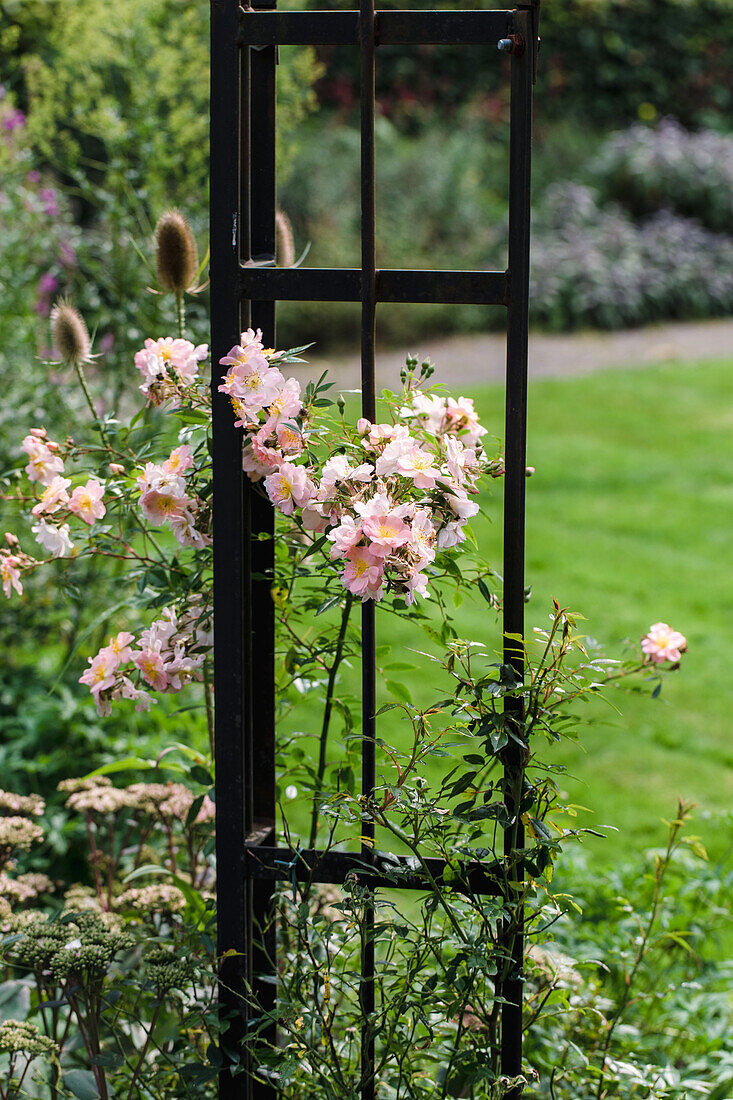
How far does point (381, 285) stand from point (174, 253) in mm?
508

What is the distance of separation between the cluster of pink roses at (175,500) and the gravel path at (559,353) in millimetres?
4627

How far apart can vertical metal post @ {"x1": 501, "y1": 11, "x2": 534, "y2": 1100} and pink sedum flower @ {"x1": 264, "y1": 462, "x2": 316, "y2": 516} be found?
9.6 inches

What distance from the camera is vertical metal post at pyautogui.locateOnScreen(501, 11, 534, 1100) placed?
139cm

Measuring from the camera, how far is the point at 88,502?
66.0 inches

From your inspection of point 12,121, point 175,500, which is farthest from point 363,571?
point 12,121

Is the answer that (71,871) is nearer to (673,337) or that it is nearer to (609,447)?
(609,447)

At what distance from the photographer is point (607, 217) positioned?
823 centimetres

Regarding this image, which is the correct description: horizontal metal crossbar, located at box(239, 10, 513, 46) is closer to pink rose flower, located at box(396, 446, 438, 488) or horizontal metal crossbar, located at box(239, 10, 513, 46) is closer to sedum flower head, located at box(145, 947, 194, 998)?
pink rose flower, located at box(396, 446, 438, 488)

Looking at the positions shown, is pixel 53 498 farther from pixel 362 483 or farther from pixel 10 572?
pixel 362 483

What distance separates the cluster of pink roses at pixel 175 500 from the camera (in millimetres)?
1586

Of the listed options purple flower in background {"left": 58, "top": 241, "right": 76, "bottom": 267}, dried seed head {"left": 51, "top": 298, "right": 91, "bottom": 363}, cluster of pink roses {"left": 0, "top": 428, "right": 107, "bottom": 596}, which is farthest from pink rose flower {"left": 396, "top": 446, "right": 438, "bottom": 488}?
purple flower in background {"left": 58, "top": 241, "right": 76, "bottom": 267}

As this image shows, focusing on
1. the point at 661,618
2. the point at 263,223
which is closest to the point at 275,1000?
the point at 263,223

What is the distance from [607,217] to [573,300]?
3.65 feet

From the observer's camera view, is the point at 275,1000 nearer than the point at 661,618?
Yes
